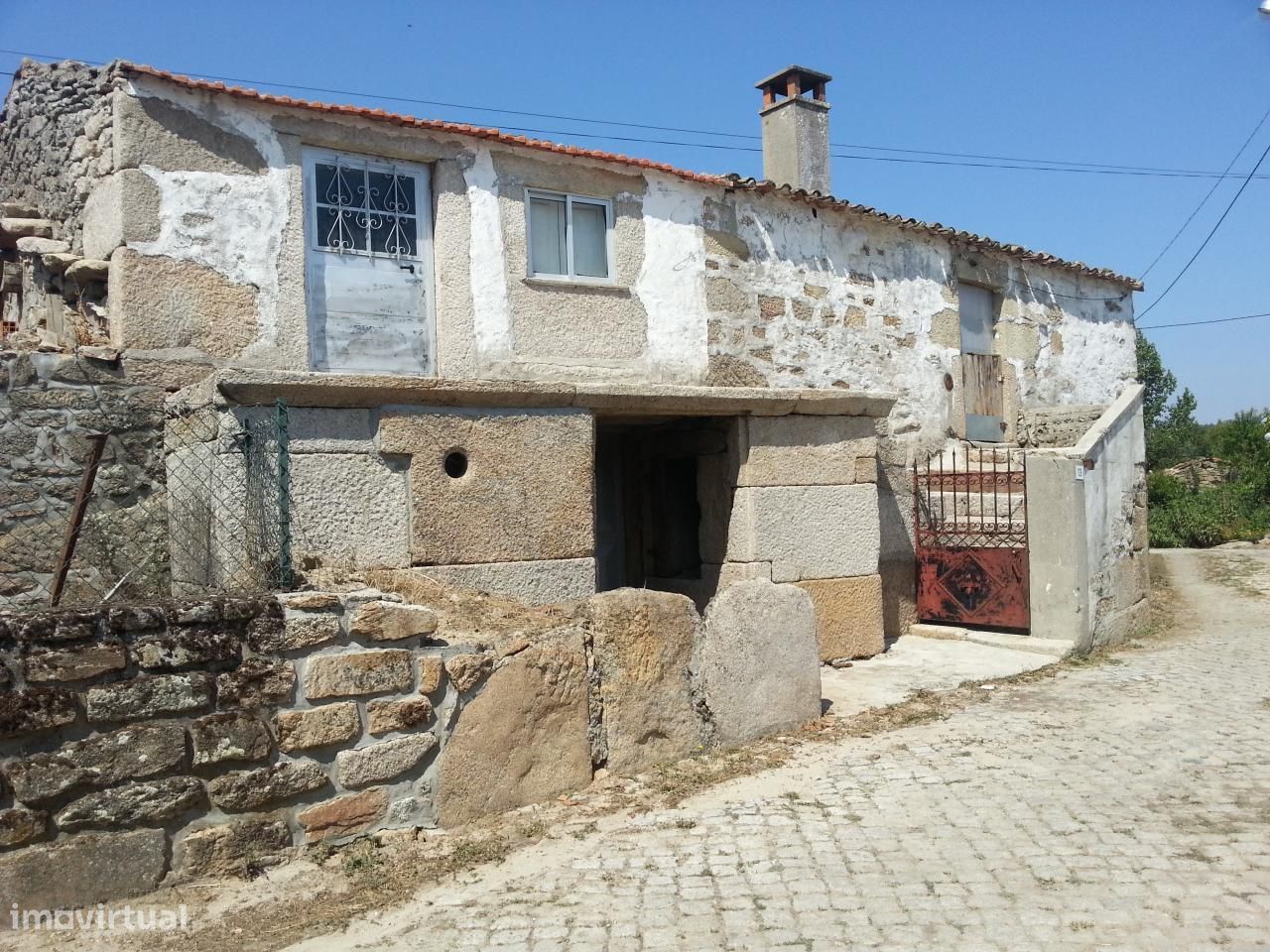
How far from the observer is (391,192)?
7773mm

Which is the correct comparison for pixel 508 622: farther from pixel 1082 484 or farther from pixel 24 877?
pixel 1082 484

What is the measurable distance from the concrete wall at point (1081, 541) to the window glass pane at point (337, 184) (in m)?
5.80

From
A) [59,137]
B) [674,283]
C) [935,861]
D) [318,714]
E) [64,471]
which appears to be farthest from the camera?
[674,283]

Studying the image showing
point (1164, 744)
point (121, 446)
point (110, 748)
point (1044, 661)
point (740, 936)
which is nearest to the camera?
point (740, 936)

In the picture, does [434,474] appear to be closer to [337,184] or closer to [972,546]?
[337,184]

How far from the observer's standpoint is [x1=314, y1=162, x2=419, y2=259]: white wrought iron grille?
7.54 meters

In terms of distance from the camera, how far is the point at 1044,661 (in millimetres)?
7820

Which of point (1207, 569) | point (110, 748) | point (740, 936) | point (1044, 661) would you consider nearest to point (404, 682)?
point (110, 748)

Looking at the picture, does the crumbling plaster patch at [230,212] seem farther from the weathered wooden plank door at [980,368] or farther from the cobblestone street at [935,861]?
the weathered wooden plank door at [980,368]

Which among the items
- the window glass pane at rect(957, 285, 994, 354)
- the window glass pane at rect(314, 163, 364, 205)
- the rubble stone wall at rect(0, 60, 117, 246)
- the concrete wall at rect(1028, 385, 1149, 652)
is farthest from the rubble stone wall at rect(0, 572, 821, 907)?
the window glass pane at rect(957, 285, 994, 354)

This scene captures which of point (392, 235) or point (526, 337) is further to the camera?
point (526, 337)

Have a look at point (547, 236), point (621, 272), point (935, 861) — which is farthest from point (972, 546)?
point (935, 861)

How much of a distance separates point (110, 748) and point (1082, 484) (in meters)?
7.30

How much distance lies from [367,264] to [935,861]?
579cm
